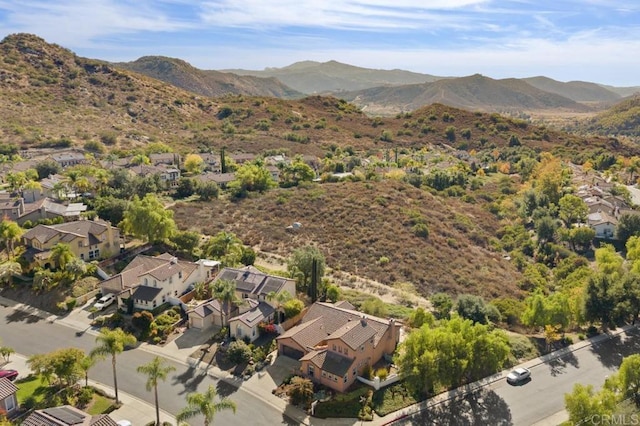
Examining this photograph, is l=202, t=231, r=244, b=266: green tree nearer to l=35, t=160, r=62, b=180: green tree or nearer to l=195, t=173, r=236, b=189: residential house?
l=195, t=173, r=236, b=189: residential house

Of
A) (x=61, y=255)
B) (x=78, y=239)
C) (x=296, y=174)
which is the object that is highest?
(x=296, y=174)

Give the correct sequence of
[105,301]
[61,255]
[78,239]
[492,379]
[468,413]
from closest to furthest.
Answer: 1. [468,413]
2. [492,379]
3. [105,301]
4. [61,255]
5. [78,239]

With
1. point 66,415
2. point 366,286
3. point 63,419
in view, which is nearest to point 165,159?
point 366,286

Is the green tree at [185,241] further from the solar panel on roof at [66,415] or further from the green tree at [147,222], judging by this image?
the solar panel on roof at [66,415]

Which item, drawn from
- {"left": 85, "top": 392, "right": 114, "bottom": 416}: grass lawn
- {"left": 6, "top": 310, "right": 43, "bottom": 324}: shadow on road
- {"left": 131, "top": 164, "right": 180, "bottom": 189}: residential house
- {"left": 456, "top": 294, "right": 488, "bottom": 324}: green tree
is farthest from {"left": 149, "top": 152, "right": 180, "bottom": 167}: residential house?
{"left": 85, "top": 392, "right": 114, "bottom": 416}: grass lawn

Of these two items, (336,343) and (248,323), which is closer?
(336,343)

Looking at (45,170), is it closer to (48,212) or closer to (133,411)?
(48,212)

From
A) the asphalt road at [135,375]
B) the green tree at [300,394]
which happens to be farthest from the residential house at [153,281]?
the green tree at [300,394]
